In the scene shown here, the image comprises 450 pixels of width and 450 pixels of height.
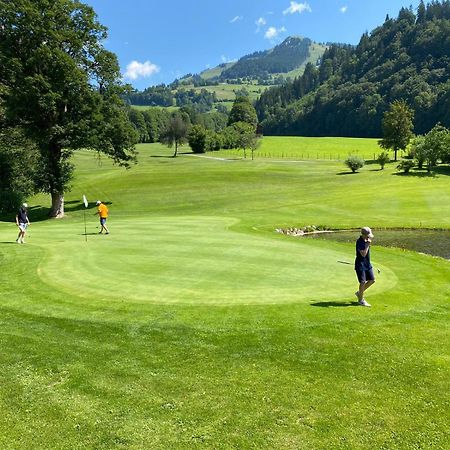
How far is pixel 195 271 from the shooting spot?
1798cm

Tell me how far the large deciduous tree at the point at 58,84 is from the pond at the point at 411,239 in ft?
89.0

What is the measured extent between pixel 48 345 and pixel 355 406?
25.2 feet

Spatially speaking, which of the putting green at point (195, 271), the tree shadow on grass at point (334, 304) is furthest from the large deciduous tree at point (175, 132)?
the tree shadow on grass at point (334, 304)

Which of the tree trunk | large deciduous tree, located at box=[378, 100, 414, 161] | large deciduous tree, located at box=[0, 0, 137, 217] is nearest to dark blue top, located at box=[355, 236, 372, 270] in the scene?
large deciduous tree, located at box=[0, 0, 137, 217]

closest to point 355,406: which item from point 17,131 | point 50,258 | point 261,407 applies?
point 261,407

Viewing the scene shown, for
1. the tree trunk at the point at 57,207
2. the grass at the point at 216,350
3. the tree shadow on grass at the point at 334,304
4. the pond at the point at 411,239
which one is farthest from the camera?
the tree trunk at the point at 57,207

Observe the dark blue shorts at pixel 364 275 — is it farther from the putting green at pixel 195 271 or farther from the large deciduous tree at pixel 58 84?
the large deciduous tree at pixel 58 84

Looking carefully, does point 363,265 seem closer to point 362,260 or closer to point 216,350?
point 362,260

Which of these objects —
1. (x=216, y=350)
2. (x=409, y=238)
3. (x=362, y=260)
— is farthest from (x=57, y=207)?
(x=216, y=350)

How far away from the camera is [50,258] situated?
21391mm

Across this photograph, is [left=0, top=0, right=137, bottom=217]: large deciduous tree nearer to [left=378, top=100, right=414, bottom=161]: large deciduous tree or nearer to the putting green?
the putting green

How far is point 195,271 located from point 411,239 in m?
26.5

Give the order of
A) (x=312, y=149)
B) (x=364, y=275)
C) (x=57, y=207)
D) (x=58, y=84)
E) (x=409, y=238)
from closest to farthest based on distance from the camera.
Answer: (x=364, y=275) → (x=409, y=238) → (x=58, y=84) → (x=57, y=207) → (x=312, y=149)

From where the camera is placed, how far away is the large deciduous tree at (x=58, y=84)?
149 feet
